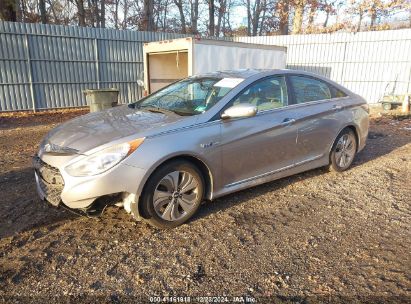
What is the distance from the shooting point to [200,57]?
26.5 feet

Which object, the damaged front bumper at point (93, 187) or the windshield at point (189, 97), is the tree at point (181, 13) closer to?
the windshield at point (189, 97)

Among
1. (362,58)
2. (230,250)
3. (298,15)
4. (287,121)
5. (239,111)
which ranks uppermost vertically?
(298,15)

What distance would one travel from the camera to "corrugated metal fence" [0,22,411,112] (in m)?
11.1

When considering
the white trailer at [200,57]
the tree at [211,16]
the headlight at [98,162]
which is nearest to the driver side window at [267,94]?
the headlight at [98,162]

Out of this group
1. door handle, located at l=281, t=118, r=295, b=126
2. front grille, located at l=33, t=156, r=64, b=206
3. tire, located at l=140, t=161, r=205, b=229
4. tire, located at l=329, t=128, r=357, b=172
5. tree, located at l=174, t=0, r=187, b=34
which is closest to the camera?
front grille, located at l=33, t=156, r=64, b=206

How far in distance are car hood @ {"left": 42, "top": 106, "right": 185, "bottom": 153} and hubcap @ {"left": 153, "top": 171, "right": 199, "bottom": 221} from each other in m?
0.53

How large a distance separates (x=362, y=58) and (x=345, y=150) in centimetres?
1016

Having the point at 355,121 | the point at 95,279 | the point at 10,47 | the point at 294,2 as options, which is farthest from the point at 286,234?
the point at 294,2

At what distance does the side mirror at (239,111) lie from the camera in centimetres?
353

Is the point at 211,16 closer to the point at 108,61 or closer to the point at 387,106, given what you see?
the point at 108,61

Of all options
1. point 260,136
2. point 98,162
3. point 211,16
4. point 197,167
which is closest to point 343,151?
point 260,136

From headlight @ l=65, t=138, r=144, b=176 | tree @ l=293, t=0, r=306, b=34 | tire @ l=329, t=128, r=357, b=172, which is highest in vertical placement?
tree @ l=293, t=0, r=306, b=34

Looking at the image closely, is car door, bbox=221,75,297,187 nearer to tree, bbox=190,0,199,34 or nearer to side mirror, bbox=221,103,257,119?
side mirror, bbox=221,103,257,119

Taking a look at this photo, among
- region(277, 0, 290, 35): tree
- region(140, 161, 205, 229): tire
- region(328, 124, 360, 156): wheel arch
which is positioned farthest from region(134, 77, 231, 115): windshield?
region(277, 0, 290, 35): tree
